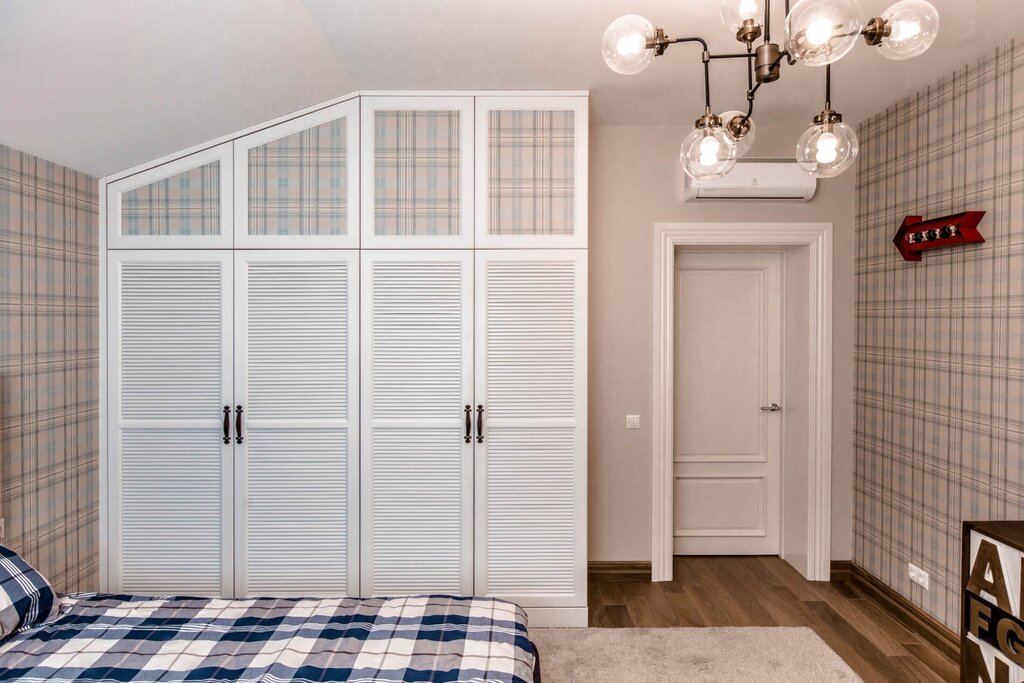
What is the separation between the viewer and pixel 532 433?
115 inches

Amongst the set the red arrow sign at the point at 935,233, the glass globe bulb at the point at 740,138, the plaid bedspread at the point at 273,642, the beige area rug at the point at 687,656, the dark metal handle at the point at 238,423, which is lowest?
the beige area rug at the point at 687,656

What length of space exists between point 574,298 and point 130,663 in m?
2.20

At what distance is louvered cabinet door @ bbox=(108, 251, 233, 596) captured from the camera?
2.87 metres

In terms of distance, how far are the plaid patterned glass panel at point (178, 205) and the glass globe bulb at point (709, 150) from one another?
2.34 meters

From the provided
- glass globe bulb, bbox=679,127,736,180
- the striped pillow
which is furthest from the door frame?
the striped pillow

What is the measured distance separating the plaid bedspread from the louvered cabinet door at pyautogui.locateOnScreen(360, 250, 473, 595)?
0.74 m

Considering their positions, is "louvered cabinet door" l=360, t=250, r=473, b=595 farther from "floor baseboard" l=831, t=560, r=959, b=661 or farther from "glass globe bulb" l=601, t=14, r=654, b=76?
"floor baseboard" l=831, t=560, r=959, b=661

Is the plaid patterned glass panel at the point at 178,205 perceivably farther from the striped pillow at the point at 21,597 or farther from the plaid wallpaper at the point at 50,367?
the striped pillow at the point at 21,597

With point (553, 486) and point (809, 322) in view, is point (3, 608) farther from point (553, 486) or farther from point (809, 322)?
point (809, 322)

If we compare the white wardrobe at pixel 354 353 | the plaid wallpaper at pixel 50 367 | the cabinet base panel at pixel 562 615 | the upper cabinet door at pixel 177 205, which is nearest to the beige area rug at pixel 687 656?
the cabinet base panel at pixel 562 615

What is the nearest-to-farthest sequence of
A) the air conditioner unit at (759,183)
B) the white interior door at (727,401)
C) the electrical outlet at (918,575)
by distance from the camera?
1. the electrical outlet at (918,575)
2. the air conditioner unit at (759,183)
3. the white interior door at (727,401)

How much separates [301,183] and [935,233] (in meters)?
3.03

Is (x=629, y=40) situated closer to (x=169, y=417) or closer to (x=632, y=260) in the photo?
(x=632, y=260)

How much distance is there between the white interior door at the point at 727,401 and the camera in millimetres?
3779
